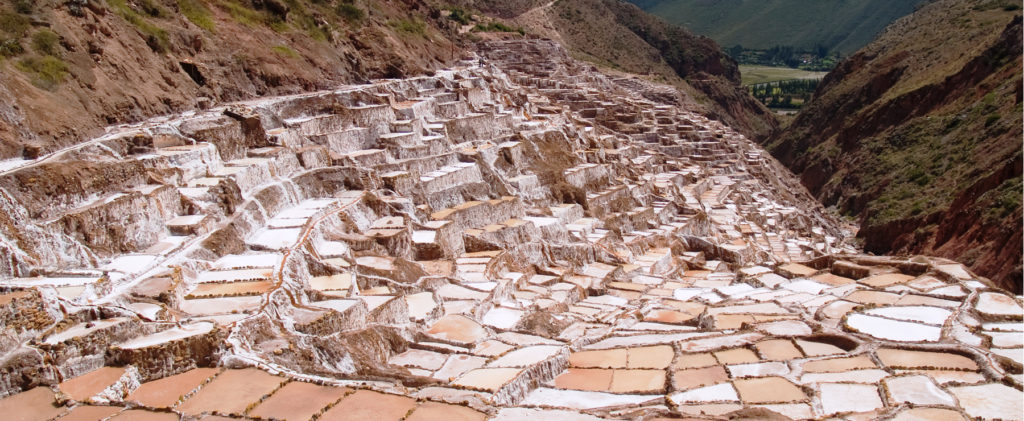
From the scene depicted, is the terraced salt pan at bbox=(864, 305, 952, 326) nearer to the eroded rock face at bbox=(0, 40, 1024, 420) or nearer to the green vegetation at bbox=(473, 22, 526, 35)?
the eroded rock face at bbox=(0, 40, 1024, 420)

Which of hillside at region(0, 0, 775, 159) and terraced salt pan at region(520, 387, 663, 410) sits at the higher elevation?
hillside at region(0, 0, 775, 159)

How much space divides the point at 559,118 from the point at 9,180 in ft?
92.5

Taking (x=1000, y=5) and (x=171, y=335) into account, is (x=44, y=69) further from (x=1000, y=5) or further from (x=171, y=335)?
(x=1000, y=5)

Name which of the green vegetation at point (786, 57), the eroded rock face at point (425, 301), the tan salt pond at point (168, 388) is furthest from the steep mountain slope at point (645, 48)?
the green vegetation at point (786, 57)

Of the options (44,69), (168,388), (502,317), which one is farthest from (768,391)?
(44,69)

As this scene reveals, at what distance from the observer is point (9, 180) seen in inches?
554

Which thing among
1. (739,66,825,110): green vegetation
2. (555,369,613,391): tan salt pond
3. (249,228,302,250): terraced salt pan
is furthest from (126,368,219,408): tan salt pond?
(739,66,825,110): green vegetation

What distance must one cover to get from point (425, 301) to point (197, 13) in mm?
18907

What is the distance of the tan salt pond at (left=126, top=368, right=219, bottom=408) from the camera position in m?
10.2

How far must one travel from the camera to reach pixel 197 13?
29.5 meters

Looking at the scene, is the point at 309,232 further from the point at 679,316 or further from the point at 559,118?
the point at 559,118

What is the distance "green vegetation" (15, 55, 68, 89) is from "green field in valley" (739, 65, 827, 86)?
134463 mm

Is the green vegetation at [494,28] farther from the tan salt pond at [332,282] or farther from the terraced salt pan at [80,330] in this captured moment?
the terraced salt pan at [80,330]

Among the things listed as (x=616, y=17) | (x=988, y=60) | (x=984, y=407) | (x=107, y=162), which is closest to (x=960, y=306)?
(x=984, y=407)
